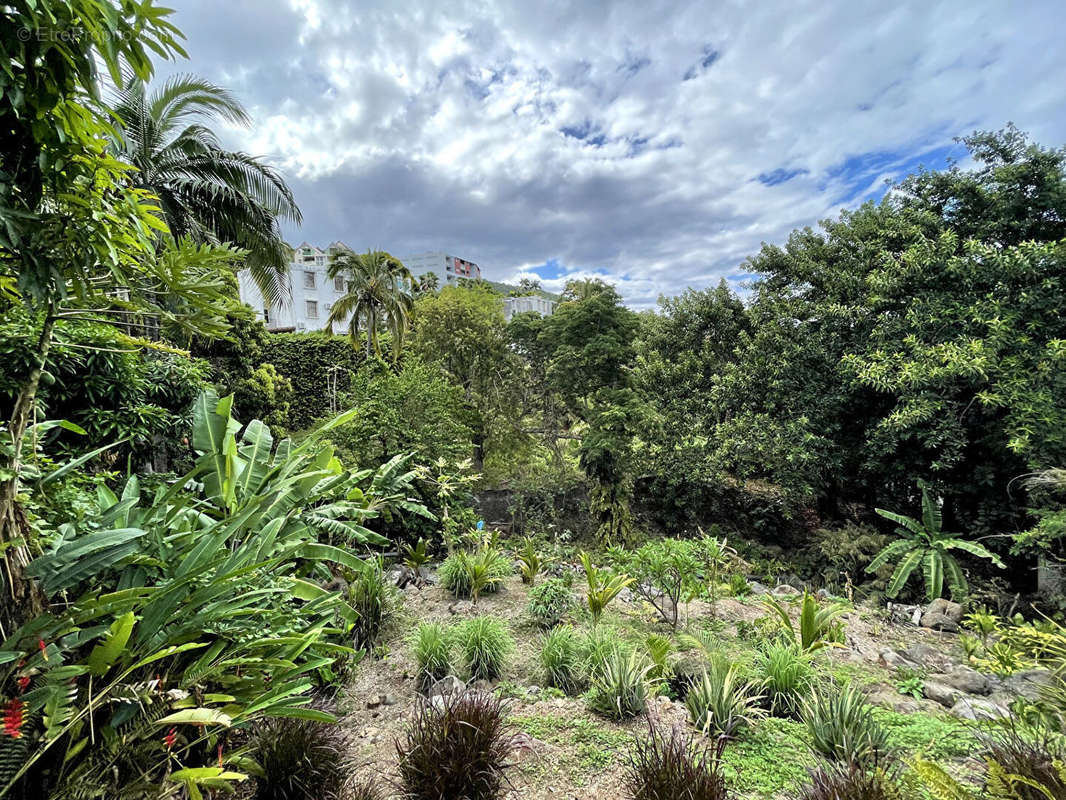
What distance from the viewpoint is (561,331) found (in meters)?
11.6

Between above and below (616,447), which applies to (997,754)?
below

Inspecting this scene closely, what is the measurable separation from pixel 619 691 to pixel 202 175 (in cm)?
1047

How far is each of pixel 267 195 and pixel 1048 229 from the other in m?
13.8

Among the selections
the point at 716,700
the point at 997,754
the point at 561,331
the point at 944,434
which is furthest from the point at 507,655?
the point at 561,331

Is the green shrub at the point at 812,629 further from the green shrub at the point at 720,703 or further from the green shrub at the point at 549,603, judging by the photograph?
the green shrub at the point at 549,603

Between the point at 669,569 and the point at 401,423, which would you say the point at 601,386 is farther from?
the point at 669,569

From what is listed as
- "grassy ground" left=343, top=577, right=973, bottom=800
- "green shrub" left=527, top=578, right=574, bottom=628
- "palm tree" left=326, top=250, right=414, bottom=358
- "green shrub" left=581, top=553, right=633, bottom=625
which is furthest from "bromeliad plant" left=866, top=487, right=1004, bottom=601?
"palm tree" left=326, top=250, right=414, bottom=358

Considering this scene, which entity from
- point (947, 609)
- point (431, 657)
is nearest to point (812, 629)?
point (431, 657)

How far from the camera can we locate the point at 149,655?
1.82 m

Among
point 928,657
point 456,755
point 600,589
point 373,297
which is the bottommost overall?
point 928,657

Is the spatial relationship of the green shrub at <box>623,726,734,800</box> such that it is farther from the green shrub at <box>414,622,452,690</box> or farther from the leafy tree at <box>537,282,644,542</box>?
the leafy tree at <box>537,282,644,542</box>

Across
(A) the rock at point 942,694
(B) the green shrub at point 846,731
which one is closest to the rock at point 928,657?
(A) the rock at point 942,694

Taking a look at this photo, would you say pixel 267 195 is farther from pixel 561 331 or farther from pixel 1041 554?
pixel 1041 554

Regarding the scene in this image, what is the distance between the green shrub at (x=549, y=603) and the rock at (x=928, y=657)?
11.2 feet
